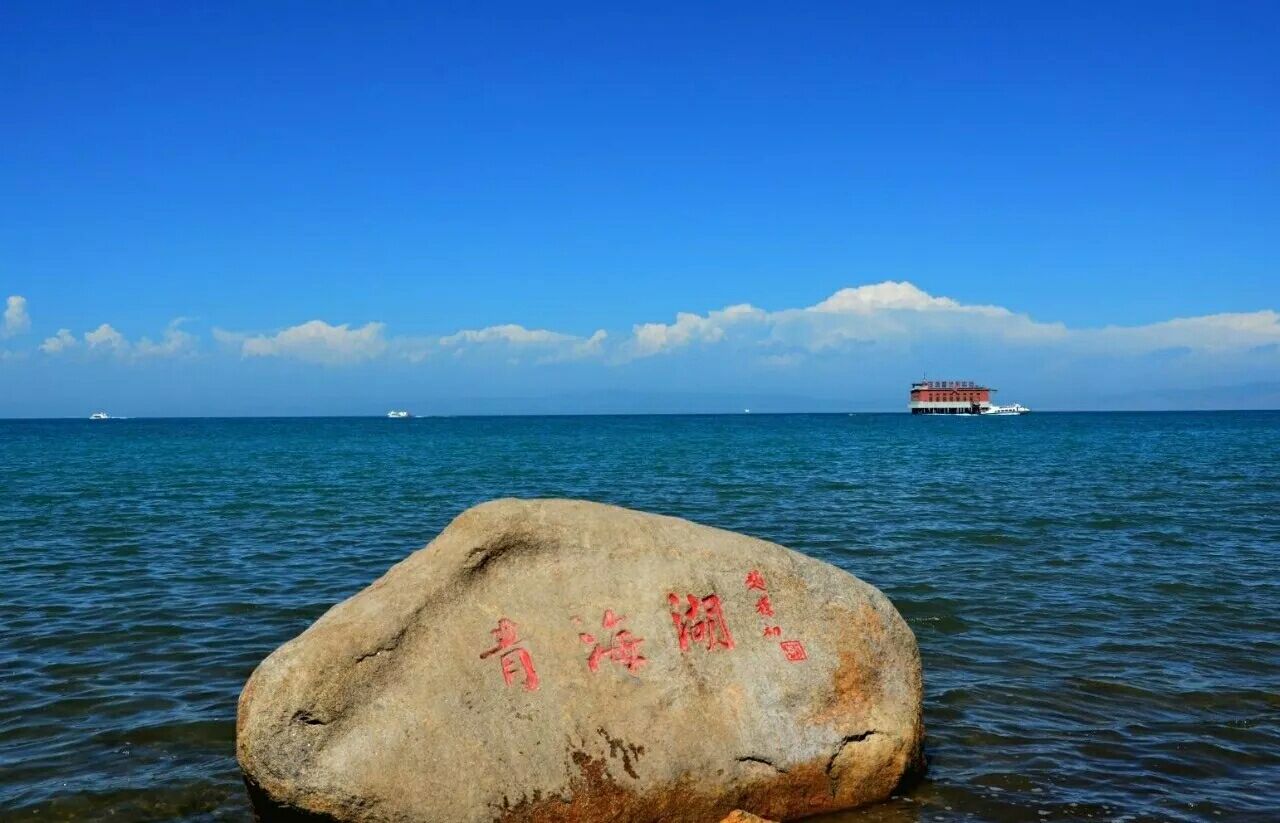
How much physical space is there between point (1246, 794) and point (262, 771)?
296 inches

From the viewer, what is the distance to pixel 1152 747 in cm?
859

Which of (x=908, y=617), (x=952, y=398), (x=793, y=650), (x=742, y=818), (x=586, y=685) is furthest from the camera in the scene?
(x=952, y=398)

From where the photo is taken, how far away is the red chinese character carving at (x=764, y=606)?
7.58 metres

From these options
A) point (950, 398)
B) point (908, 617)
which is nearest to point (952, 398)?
point (950, 398)

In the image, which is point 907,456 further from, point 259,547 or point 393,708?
point 393,708

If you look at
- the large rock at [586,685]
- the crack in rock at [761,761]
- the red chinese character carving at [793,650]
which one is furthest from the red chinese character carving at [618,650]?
the red chinese character carving at [793,650]

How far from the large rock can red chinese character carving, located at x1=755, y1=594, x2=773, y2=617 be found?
1 centimetres

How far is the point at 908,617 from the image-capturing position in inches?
515

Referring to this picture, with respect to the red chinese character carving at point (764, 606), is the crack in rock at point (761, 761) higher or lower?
lower

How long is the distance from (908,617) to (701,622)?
6685 millimetres

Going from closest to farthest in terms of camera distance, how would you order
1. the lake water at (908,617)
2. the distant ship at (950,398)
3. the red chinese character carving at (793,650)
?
the red chinese character carving at (793,650)
the lake water at (908,617)
the distant ship at (950,398)

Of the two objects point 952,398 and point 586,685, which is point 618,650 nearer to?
point 586,685

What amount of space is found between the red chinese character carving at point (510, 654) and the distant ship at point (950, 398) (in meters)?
153

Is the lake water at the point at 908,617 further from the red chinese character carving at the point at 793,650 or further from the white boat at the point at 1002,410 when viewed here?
the white boat at the point at 1002,410
